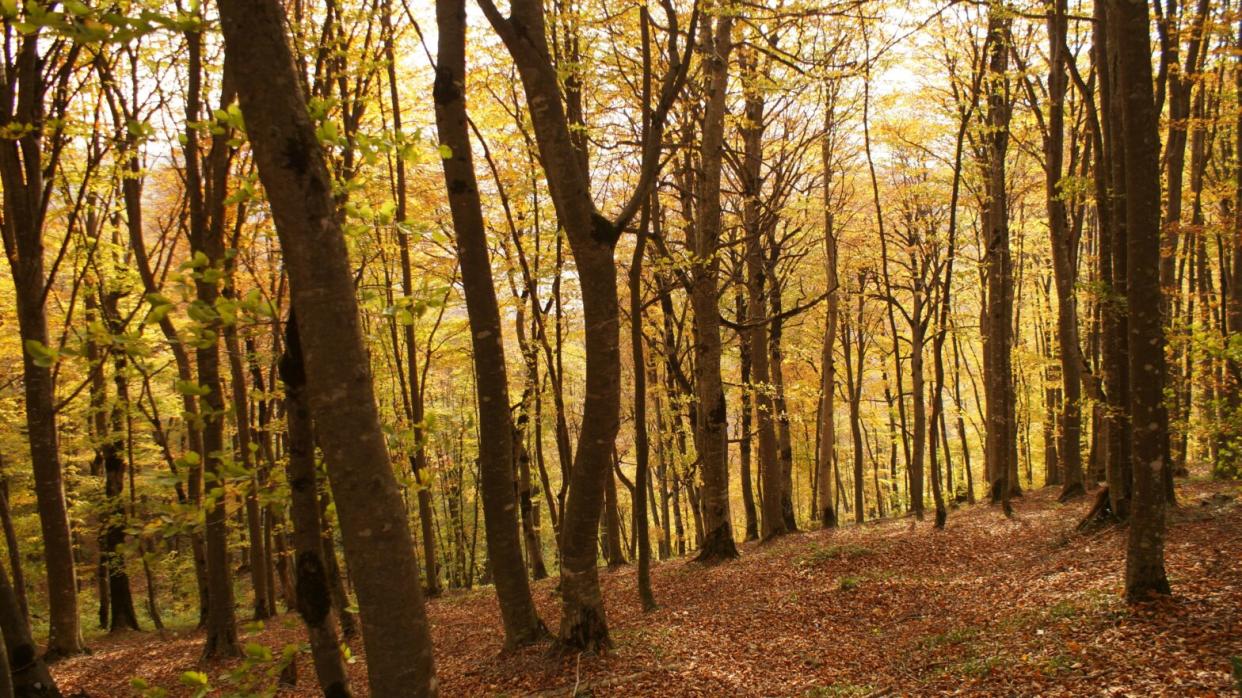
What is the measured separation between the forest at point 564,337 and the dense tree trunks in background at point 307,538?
0.02 m

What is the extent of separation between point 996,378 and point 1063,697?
1260cm

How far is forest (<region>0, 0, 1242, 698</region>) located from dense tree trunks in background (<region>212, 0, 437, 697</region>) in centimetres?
1

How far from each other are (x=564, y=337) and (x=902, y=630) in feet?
36.8

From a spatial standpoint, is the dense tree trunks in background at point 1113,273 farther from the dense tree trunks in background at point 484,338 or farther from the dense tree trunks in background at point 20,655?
the dense tree trunks in background at point 20,655

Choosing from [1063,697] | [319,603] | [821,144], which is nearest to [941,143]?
[821,144]

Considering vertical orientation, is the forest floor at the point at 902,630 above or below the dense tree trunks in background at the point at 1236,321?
below

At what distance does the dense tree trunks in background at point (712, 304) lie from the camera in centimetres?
1077

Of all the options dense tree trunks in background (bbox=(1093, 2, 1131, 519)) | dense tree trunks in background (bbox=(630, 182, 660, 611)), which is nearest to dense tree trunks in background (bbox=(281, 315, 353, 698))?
dense tree trunks in background (bbox=(630, 182, 660, 611))

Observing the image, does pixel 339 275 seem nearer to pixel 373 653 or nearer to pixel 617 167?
pixel 373 653

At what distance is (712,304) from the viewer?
11219mm

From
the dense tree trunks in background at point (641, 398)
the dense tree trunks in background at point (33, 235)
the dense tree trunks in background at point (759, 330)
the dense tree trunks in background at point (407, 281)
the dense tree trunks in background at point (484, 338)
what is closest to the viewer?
the dense tree trunks in background at point (484, 338)

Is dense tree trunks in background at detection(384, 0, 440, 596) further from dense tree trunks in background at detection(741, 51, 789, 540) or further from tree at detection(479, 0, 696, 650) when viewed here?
dense tree trunks in background at detection(741, 51, 789, 540)

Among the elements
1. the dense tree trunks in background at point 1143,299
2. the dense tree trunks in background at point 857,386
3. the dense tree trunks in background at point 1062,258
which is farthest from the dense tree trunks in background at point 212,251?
the dense tree trunks in background at point 857,386

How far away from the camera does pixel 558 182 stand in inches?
212
